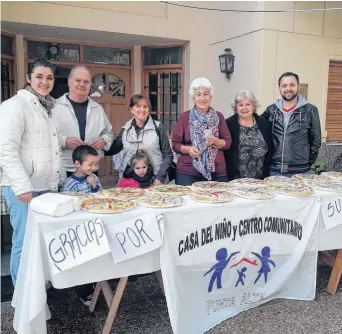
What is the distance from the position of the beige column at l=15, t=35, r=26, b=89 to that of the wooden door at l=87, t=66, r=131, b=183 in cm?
126

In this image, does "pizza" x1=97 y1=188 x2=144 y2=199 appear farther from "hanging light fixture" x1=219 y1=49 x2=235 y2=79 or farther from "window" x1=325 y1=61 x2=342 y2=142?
"window" x1=325 y1=61 x2=342 y2=142

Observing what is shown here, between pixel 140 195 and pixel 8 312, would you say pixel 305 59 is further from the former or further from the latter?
pixel 8 312

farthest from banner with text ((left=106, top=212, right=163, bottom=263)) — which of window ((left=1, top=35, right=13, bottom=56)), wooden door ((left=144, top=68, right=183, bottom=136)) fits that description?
wooden door ((left=144, top=68, right=183, bottom=136))

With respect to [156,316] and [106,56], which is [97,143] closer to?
[156,316]

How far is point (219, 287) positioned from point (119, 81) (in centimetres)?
548

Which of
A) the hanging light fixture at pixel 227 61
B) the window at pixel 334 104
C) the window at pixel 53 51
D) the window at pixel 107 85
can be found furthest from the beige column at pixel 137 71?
the window at pixel 334 104

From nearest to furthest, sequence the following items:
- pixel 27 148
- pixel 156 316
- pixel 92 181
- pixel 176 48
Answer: pixel 27 148 < pixel 156 316 < pixel 92 181 < pixel 176 48

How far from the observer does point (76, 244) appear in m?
2.14

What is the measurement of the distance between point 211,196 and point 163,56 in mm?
5204

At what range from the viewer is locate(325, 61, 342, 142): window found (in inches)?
267

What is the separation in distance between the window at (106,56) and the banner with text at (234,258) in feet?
17.5

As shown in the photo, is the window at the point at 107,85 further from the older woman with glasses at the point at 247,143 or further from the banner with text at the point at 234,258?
the banner with text at the point at 234,258

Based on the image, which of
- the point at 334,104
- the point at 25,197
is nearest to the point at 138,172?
the point at 25,197

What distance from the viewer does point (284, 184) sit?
308 cm
